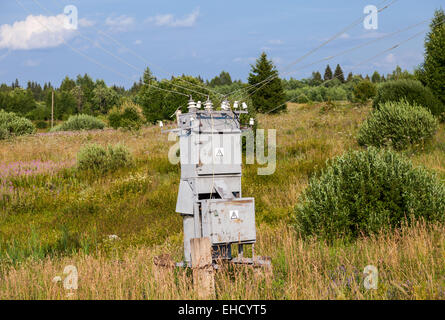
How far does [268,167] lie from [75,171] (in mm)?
7324

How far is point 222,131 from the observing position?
14.8 feet

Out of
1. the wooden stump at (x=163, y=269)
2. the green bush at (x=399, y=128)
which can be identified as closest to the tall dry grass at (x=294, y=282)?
the wooden stump at (x=163, y=269)

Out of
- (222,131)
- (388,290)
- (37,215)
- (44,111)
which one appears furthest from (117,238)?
(44,111)

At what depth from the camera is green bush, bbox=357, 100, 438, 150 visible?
577 inches

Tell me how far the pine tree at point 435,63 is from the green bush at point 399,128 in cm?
591

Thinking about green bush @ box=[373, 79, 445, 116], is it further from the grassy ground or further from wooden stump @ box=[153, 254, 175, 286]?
wooden stump @ box=[153, 254, 175, 286]

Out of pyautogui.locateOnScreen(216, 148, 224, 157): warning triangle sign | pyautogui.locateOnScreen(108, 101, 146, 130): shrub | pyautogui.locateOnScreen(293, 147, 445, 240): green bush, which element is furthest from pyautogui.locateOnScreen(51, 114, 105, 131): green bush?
pyautogui.locateOnScreen(216, 148, 224, 157): warning triangle sign

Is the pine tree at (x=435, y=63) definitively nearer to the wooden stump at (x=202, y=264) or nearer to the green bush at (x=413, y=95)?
the green bush at (x=413, y=95)

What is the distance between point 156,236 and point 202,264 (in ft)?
18.1

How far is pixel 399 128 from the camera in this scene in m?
14.7

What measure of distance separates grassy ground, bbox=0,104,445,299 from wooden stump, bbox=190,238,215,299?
0.60 ft

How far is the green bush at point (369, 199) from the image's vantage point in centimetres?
670

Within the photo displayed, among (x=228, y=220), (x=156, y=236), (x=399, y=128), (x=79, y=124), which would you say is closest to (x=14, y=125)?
(x=79, y=124)
